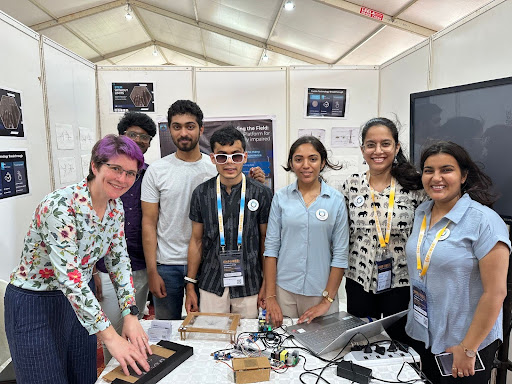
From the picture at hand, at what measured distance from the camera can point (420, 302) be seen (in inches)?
58.2

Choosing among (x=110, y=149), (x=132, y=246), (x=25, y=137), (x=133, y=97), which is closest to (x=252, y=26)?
(x=133, y=97)

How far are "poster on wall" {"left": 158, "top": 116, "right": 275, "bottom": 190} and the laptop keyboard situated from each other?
197cm

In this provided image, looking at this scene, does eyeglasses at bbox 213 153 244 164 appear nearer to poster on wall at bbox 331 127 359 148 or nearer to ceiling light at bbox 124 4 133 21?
poster on wall at bbox 331 127 359 148

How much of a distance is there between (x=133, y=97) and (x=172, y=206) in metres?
1.56

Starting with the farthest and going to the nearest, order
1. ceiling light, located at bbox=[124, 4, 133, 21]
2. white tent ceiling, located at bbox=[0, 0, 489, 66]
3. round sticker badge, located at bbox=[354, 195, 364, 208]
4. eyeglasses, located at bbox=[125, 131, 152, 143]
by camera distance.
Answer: ceiling light, located at bbox=[124, 4, 133, 21] < white tent ceiling, located at bbox=[0, 0, 489, 66] < eyeglasses, located at bbox=[125, 131, 152, 143] < round sticker badge, located at bbox=[354, 195, 364, 208]

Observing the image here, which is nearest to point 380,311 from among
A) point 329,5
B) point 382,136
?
point 382,136

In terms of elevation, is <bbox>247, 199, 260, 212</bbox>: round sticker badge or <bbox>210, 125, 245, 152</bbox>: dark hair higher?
<bbox>210, 125, 245, 152</bbox>: dark hair

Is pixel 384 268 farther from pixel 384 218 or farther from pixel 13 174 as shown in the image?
pixel 13 174

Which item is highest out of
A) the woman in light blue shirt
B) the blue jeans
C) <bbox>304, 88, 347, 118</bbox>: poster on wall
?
<bbox>304, 88, 347, 118</bbox>: poster on wall

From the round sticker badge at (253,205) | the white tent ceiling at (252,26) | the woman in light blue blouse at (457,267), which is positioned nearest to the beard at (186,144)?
the round sticker badge at (253,205)

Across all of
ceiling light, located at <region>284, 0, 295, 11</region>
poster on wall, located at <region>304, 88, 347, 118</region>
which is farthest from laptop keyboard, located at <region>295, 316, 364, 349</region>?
ceiling light, located at <region>284, 0, 295, 11</region>

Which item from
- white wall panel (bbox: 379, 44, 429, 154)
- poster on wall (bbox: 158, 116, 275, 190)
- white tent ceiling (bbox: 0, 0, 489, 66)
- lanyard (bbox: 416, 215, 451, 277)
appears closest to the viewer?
lanyard (bbox: 416, 215, 451, 277)

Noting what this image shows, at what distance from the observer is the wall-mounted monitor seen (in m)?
1.65

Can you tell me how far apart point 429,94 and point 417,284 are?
122cm
